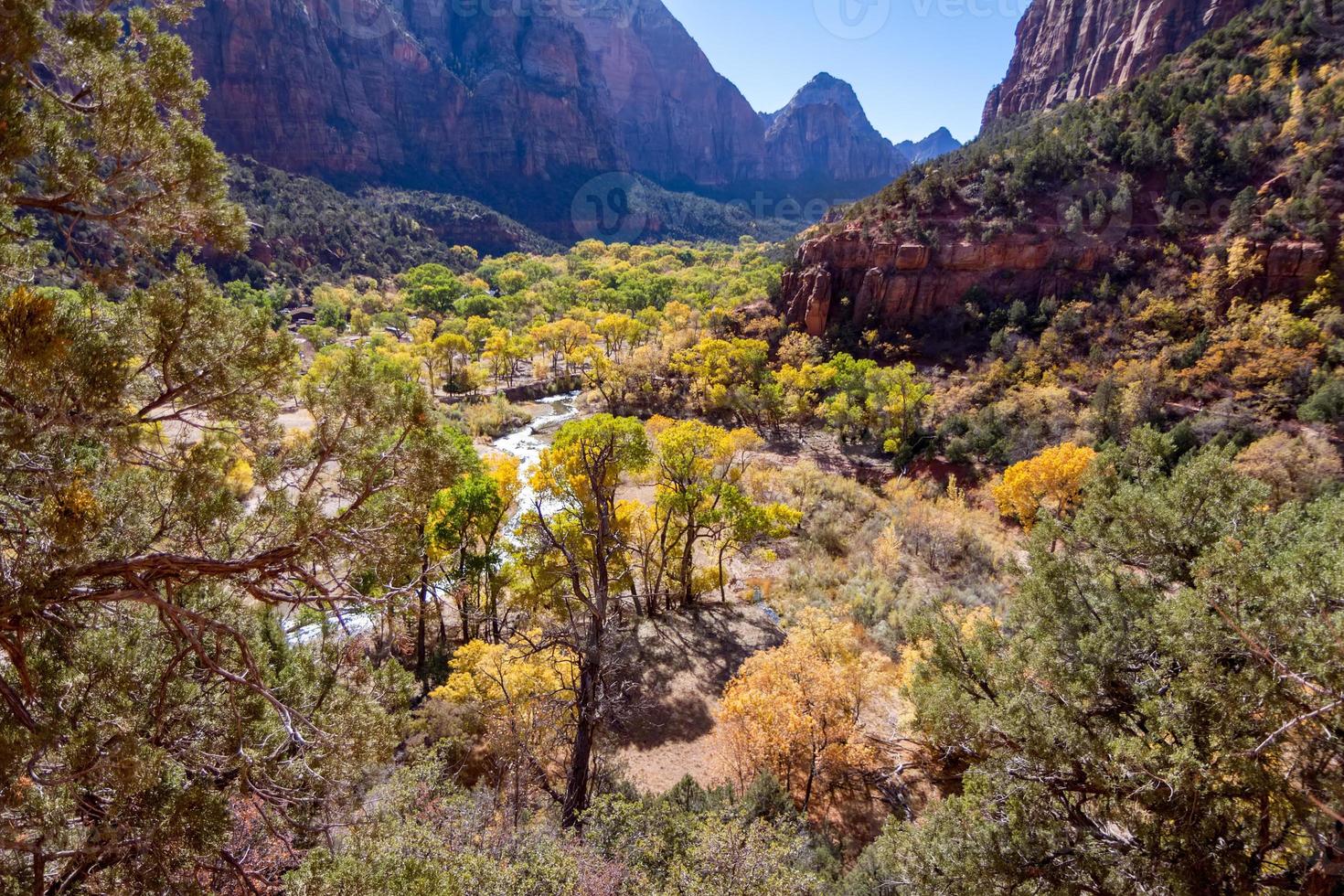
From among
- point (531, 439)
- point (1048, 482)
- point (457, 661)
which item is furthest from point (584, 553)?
point (531, 439)

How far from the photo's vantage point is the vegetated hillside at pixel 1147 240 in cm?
2900

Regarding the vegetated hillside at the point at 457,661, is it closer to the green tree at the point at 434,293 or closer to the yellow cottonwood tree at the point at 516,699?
the yellow cottonwood tree at the point at 516,699

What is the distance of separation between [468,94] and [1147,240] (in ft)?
472

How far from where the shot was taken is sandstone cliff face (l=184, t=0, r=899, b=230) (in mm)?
100438

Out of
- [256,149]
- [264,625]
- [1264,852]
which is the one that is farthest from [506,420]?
[256,149]

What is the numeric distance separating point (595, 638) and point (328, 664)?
3508 millimetres

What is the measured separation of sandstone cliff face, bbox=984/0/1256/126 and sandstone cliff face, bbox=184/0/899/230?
299 feet

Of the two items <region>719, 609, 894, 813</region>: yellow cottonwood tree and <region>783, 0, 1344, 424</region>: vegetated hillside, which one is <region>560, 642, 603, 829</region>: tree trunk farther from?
<region>783, 0, 1344, 424</region>: vegetated hillside

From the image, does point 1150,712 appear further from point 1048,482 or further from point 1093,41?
point 1093,41

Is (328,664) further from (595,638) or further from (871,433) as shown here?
(871,433)

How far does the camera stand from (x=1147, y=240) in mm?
36344

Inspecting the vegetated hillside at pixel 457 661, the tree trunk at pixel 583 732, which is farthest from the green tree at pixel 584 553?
the vegetated hillside at pixel 457 661

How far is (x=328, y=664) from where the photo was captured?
7.66 m

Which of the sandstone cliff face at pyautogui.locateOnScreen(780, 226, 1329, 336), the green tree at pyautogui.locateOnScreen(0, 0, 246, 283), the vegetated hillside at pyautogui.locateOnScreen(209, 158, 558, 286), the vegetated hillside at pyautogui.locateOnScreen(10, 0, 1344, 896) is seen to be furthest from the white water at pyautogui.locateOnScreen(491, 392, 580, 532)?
the vegetated hillside at pyautogui.locateOnScreen(209, 158, 558, 286)
